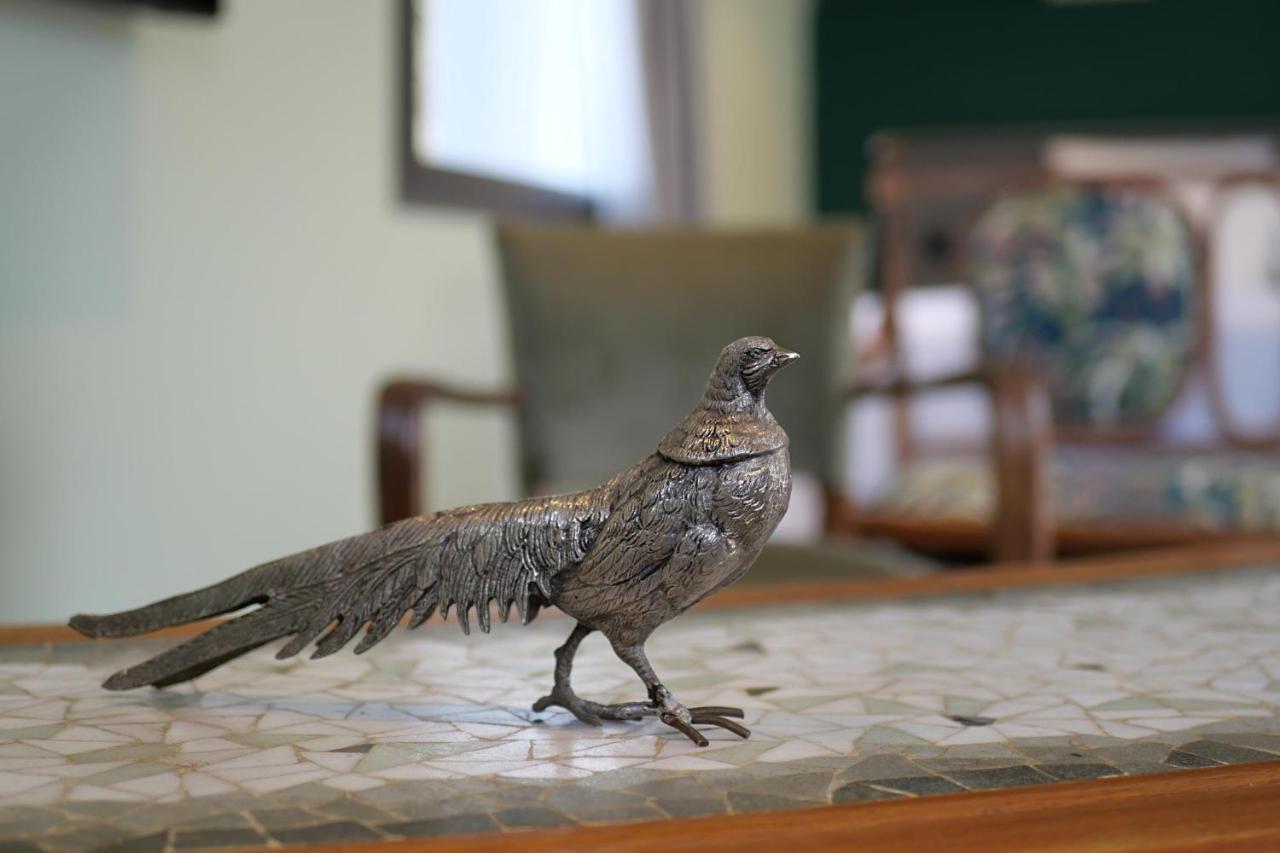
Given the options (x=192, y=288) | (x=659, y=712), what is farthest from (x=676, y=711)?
(x=192, y=288)

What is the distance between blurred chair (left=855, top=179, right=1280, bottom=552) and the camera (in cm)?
323

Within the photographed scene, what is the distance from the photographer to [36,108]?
7.23 ft

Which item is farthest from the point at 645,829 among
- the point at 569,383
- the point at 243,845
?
the point at 569,383

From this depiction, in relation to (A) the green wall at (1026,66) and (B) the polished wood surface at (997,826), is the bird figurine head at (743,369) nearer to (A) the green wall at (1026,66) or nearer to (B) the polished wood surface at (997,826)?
(B) the polished wood surface at (997,826)

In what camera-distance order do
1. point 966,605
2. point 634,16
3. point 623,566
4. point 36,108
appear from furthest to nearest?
1. point 634,16
2. point 36,108
3. point 966,605
4. point 623,566

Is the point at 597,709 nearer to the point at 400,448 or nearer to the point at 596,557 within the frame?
the point at 596,557

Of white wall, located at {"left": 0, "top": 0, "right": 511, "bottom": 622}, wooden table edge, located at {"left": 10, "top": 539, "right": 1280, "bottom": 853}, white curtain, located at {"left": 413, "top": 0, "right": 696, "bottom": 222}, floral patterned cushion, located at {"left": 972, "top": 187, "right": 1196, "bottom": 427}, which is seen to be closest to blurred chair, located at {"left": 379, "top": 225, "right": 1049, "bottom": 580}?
white wall, located at {"left": 0, "top": 0, "right": 511, "bottom": 622}

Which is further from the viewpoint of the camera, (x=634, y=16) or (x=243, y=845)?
(x=634, y=16)

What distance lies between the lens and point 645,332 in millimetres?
2336

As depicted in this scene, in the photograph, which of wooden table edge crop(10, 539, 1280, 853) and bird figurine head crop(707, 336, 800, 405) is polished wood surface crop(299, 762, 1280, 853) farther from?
bird figurine head crop(707, 336, 800, 405)

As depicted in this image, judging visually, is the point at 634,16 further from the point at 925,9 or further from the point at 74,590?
the point at 74,590

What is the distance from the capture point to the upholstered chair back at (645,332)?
7.57 ft

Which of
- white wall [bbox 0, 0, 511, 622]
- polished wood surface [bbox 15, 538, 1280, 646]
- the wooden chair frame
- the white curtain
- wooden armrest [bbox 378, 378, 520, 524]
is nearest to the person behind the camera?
polished wood surface [bbox 15, 538, 1280, 646]

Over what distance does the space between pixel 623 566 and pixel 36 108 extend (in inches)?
74.1
